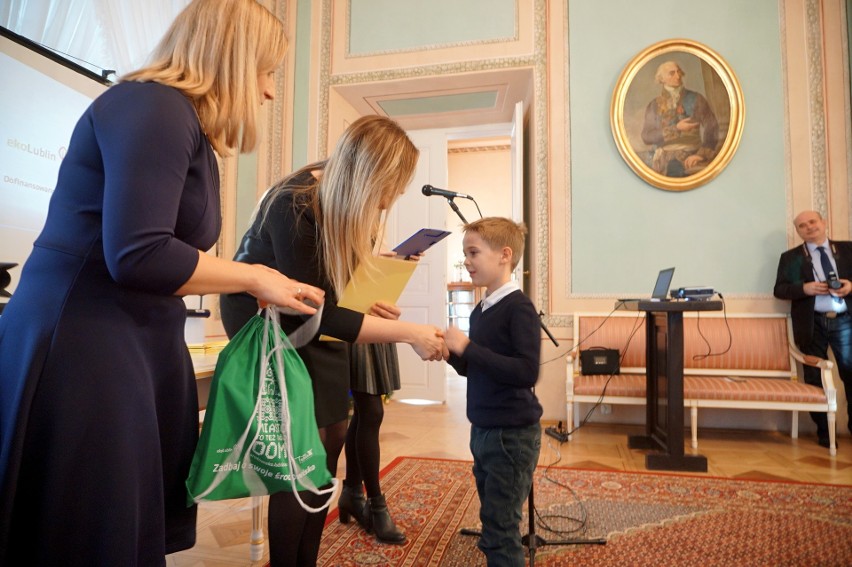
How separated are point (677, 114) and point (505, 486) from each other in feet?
14.0

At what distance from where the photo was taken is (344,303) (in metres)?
1.34

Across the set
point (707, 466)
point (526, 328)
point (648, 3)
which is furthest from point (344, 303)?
point (648, 3)

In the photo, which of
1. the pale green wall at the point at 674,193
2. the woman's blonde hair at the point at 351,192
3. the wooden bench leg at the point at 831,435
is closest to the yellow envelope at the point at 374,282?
the woman's blonde hair at the point at 351,192

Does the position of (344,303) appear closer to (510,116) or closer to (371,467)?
(371,467)

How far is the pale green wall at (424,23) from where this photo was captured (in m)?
5.06

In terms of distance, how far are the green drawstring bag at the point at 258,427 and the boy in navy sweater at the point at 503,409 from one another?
68 cm

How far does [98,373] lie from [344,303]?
656 mm

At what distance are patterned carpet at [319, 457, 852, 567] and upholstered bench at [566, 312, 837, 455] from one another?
3.19ft

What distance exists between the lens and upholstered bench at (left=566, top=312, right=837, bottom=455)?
3879 mm

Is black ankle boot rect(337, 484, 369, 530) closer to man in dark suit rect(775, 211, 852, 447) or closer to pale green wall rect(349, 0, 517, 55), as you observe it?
man in dark suit rect(775, 211, 852, 447)

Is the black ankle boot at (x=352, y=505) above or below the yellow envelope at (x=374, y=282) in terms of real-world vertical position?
below

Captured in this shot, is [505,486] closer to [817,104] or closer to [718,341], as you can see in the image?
[718,341]

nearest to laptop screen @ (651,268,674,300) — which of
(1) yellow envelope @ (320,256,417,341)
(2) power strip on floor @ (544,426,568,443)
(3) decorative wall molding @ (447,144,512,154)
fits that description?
(2) power strip on floor @ (544,426,568,443)

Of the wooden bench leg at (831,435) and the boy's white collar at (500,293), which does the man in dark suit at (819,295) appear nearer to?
the wooden bench leg at (831,435)
